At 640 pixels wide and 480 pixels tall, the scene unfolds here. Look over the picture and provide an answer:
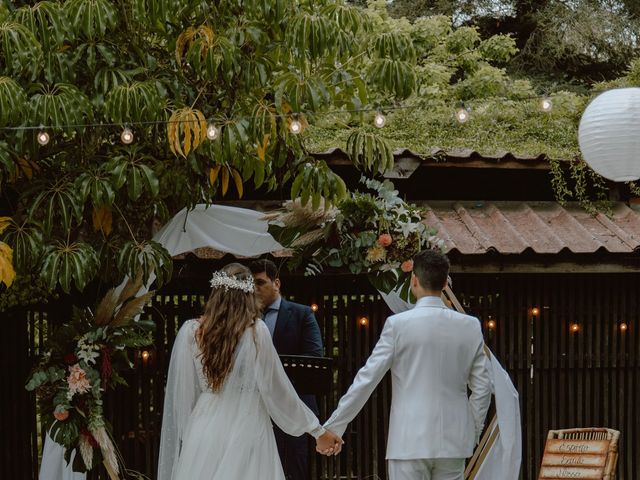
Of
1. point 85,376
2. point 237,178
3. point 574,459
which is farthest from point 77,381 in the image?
point 574,459

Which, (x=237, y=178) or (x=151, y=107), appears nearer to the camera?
(x=151, y=107)

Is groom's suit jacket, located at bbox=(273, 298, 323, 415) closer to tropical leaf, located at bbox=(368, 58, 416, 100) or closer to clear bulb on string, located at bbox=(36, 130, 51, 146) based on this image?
tropical leaf, located at bbox=(368, 58, 416, 100)

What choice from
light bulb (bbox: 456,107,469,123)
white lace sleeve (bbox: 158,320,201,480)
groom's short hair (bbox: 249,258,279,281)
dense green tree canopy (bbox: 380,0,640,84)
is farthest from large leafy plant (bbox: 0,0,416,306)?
dense green tree canopy (bbox: 380,0,640,84)

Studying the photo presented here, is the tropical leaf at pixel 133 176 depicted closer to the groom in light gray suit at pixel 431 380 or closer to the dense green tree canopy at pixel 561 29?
the groom in light gray suit at pixel 431 380

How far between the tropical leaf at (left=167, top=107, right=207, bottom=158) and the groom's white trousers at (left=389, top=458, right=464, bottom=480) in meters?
2.41

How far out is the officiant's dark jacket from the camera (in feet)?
22.4

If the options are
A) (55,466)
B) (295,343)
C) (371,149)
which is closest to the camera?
(371,149)

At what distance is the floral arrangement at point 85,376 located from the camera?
6.61 meters

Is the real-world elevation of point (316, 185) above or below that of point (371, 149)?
below

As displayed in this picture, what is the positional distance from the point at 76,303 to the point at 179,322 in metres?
0.88

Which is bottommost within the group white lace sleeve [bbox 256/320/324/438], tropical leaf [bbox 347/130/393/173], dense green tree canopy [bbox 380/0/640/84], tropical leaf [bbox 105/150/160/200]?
white lace sleeve [bbox 256/320/324/438]

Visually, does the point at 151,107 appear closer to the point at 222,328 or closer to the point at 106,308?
the point at 222,328

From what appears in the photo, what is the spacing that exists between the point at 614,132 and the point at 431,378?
1888 millimetres

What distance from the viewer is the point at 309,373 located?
21.0 feet
